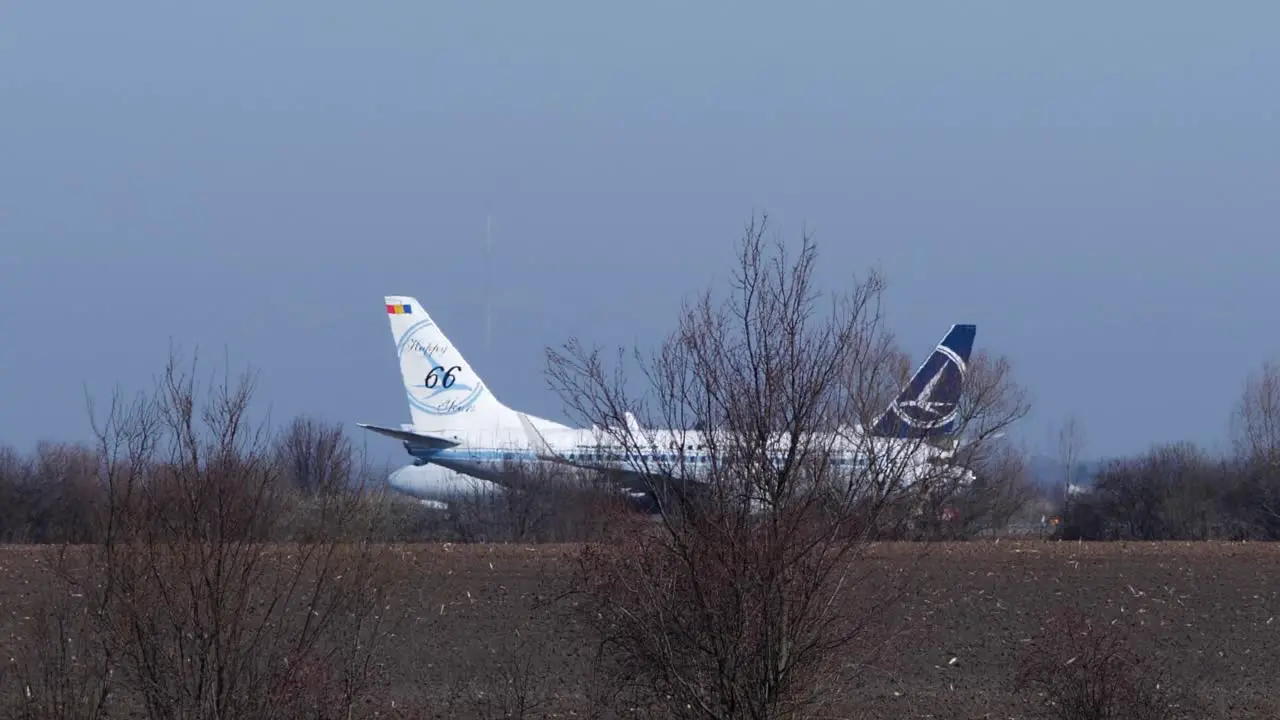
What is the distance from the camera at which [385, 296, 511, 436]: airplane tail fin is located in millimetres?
41375

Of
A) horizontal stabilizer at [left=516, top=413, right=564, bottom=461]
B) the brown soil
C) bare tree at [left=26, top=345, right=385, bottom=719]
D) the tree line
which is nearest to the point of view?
bare tree at [left=26, top=345, right=385, bottom=719]

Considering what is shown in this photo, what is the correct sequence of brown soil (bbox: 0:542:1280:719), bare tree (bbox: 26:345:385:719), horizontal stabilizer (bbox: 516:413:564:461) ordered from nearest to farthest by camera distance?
bare tree (bbox: 26:345:385:719)
horizontal stabilizer (bbox: 516:413:564:461)
brown soil (bbox: 0:542:1280:719)

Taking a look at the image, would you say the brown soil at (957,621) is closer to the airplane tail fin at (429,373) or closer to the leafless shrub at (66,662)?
the leafless shrub at (66,662)

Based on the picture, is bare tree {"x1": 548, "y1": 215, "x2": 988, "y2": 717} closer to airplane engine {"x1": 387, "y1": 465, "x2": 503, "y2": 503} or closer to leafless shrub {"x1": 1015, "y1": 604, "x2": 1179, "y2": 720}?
leafless shrub {"x1": 1015, "y1": 604, "x2": 1179, "y2": 720}

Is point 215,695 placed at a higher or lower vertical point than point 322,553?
lower

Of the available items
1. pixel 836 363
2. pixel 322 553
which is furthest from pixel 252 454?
pixel 836 363

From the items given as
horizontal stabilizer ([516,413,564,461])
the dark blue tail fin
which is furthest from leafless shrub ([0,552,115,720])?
the dark blue tail fin

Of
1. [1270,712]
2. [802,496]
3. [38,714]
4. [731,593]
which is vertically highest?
[802,496]

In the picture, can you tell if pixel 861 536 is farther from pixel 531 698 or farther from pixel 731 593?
pixel 531 698

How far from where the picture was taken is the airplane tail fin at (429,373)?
41.4 m

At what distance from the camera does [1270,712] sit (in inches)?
540

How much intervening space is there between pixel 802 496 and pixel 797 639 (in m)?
0.82

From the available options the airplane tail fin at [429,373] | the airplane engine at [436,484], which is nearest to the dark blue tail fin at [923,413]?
the airplane engine at [436,484]

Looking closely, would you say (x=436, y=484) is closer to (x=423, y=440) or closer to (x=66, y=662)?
(x=423, y=440)
